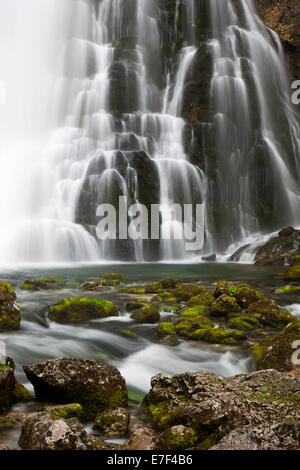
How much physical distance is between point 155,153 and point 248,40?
672 inches

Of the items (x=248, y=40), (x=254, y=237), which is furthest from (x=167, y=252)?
(x=248, y=40)

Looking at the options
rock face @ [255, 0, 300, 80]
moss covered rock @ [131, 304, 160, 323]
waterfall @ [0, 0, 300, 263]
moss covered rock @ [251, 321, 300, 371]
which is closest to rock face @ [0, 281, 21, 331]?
moss covered rock @ [131, 304, 160, 323]

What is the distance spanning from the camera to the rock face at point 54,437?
2.77m

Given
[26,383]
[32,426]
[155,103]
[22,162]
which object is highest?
[155,103]

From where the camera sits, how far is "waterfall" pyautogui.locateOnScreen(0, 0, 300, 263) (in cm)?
2239

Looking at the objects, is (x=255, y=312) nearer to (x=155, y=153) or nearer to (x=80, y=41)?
(x=155, y=153)

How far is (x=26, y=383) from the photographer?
15.7 ft

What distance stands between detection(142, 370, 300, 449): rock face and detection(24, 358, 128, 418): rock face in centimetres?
45

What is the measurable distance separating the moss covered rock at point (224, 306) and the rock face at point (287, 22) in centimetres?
3727

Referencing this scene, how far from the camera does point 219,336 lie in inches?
257

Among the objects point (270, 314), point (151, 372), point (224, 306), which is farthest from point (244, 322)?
point (151, 372)

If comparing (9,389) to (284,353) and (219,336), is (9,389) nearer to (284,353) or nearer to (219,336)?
(284,353)

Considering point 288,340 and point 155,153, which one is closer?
point 288,340

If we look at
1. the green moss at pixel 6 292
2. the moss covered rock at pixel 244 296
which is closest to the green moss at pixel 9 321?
the green moss at pixel 6 292
